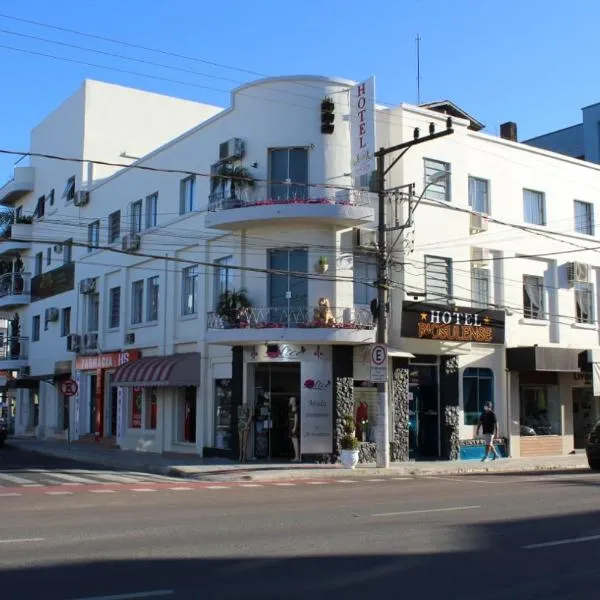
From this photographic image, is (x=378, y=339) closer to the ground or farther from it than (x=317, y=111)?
closer to the ground

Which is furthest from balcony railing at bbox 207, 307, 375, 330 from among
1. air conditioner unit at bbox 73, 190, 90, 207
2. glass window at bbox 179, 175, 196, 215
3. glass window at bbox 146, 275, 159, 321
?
air conditioner unit at bbox 73, 190, 90, 207

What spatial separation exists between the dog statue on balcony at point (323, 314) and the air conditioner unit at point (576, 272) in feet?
39.8

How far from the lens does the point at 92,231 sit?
120ft

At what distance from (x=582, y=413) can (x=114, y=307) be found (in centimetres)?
1998

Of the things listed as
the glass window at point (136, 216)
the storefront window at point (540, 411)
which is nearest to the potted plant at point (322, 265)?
the storefront window at point (540, 411)

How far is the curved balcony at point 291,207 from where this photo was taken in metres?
23.6

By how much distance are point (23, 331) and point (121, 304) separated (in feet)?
49.4

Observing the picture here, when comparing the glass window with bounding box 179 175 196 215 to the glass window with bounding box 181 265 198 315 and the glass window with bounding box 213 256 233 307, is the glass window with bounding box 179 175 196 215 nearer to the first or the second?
the glass window with bounding box 181 265 198 315

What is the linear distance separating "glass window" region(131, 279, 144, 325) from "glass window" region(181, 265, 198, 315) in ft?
11.6

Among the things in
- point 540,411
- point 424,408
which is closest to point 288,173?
point 424,408

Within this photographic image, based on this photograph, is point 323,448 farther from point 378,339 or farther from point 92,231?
point 92,231

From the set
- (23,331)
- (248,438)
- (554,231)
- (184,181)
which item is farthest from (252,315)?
(23,331)

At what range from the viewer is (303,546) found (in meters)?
9.31

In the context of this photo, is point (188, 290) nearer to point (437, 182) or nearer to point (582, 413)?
point (437, 182)
